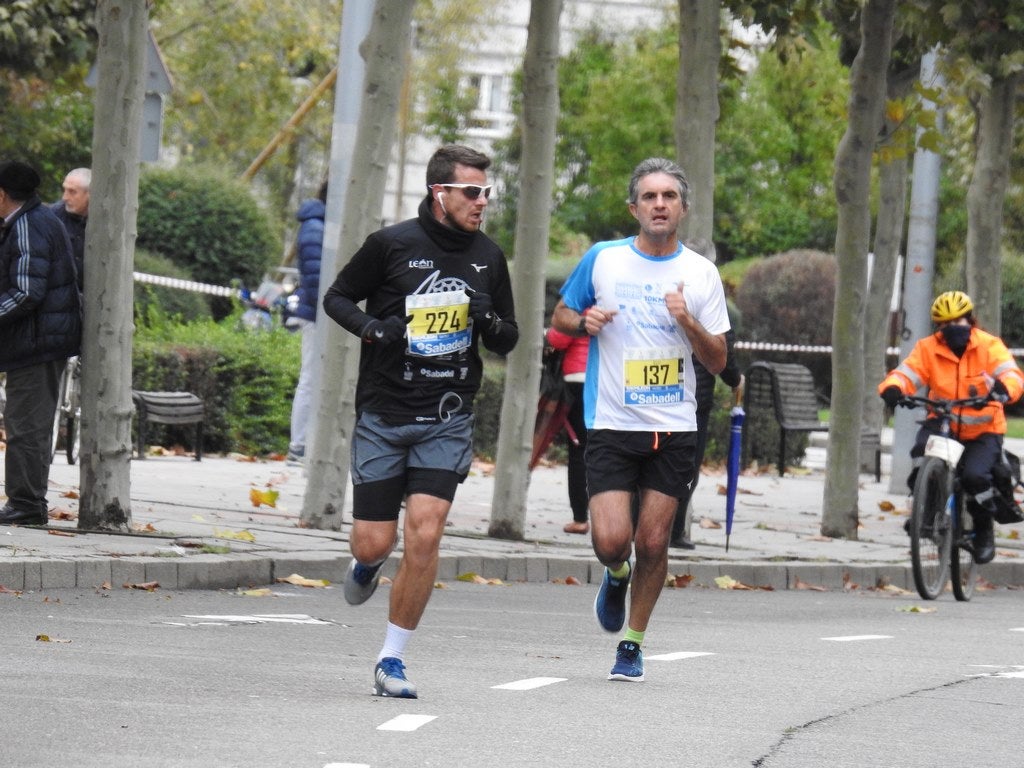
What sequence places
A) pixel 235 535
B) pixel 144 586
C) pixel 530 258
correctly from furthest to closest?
1. pixel 530 258
2. pixel 235 535
3. pixel 144 586

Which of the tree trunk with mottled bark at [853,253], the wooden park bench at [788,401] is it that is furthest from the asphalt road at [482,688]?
the wooden park bench at [788,401]

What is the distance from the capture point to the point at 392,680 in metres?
7.30

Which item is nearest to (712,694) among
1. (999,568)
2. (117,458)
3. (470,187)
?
(470,187)

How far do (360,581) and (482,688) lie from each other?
58cm

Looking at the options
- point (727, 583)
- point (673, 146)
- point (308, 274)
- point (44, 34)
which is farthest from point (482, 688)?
point (673, 146)

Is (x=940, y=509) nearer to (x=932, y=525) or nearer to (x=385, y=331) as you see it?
(x=932, y=525)

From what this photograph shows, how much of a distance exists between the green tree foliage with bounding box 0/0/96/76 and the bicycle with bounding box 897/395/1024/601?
1267cm

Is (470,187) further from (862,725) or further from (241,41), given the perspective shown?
(241,41)

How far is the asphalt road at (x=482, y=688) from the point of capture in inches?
250

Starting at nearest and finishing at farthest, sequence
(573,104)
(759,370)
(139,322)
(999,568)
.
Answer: (999,568)
(139,322)
(759,370)
(573,104)

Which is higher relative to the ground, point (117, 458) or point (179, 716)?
point (117, 458)

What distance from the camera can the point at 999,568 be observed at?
15.1m

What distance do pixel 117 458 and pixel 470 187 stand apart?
4.74m

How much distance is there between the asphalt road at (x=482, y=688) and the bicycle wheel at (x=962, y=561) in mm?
1767
